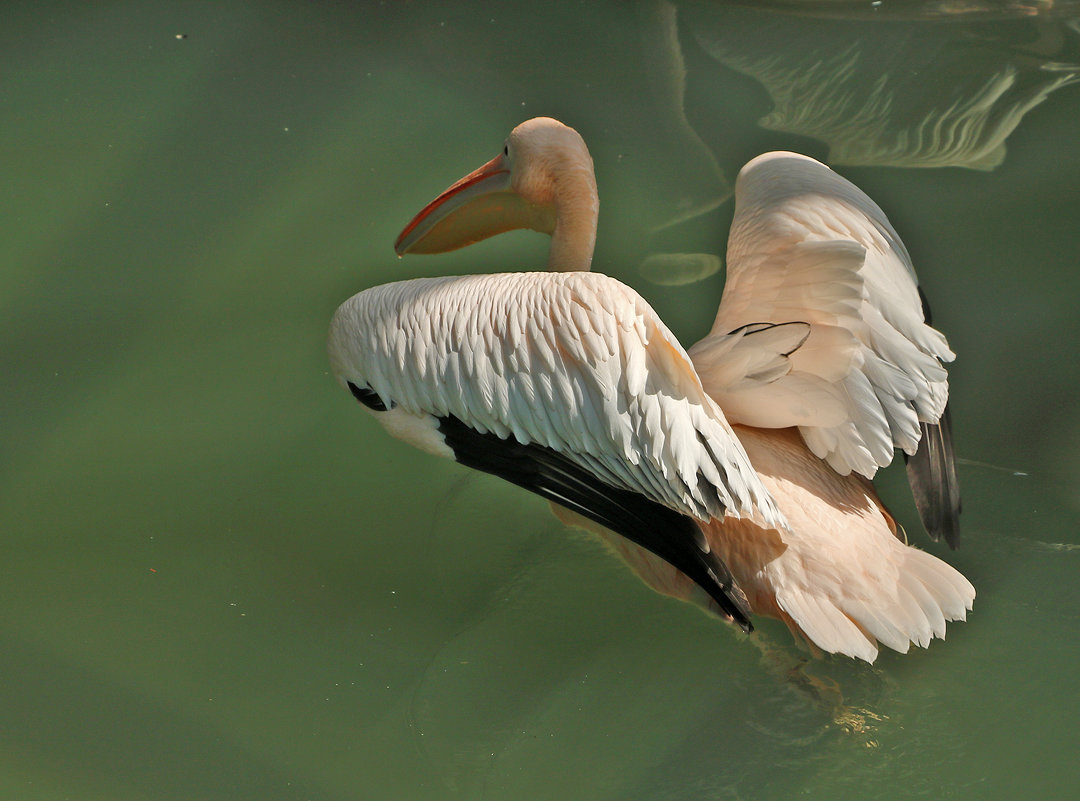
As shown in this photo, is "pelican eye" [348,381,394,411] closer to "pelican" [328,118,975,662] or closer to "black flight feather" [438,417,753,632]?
"pelican" [328,118,975,662]

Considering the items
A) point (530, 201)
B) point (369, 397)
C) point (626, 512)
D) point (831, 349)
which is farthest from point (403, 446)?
point (831, 349)

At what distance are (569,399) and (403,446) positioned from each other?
111 centimetres

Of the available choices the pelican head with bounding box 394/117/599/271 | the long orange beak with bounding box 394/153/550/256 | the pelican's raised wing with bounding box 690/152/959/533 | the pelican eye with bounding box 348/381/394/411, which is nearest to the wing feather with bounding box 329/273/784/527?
the pelican eye with bounding box 348/381/394/411

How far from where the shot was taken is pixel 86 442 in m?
3.03

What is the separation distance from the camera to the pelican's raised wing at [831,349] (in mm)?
2096

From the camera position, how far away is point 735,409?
2.26 metres

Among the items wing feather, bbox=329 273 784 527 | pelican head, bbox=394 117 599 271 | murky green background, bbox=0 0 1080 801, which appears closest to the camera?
wing feather, bbox=329 273 784 527

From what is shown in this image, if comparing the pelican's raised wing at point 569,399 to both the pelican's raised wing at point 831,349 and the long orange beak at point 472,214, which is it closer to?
the pelican's raised wing at point 831,349

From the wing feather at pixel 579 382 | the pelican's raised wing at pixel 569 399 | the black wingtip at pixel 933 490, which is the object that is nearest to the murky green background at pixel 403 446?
the black wingtip at pixel 933 490

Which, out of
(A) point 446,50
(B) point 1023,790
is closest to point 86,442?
(A) point 446,50

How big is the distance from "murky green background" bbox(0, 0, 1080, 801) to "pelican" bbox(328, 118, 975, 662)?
0.26m

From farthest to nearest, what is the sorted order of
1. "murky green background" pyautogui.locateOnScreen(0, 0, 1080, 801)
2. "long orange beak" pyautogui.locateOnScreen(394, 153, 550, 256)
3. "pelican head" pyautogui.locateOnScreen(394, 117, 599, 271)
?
"long orange beak" pyautogui.locateOnScreen(394, 153, 550, 256)
"pelican head" pyautogui.locateOnScreen(394, 117, 599, 271)
"murky green background" pyautogui.locateOnScreen(0, 0, 1080, 801)

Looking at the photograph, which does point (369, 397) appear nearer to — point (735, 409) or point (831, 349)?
point (735, 409)

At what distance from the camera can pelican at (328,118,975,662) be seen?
6.43ft
